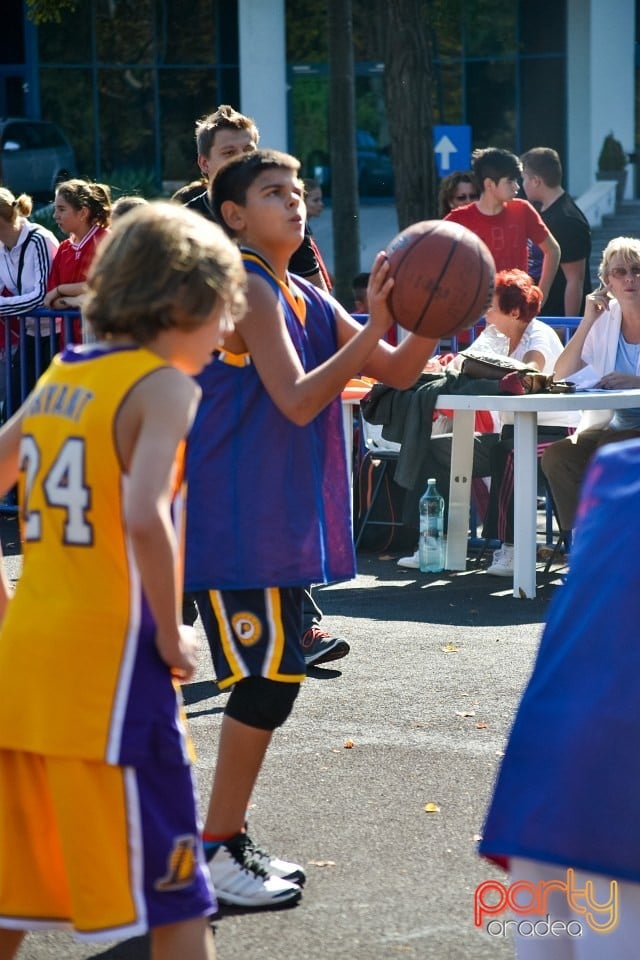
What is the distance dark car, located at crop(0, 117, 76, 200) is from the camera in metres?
27.9

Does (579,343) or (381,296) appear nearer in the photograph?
(381,296)

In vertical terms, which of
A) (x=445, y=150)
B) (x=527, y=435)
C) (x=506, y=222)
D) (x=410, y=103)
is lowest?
(x=527, y=435)

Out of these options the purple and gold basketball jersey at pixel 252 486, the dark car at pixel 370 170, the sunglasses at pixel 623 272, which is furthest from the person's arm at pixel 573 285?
the dark car at pixel 370 170

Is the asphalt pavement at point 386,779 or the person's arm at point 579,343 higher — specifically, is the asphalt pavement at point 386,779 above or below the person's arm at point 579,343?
below

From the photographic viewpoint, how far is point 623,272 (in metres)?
8.23

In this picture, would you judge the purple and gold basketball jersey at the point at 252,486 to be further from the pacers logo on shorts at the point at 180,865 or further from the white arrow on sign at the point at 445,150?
the white arrow on sign at the point at 445,150

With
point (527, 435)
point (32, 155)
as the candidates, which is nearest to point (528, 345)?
point (527, 435)

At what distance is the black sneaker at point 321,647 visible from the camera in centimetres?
623

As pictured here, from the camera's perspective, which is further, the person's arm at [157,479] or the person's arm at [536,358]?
the person's arm at [536,358]

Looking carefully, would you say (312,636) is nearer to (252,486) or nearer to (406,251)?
(252,486)

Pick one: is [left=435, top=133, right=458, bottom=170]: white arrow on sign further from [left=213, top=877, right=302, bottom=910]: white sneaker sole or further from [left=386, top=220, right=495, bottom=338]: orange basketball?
[left=213, top=877, right=302, bottom=910]: white sneaker sole

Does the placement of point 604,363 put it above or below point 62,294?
below

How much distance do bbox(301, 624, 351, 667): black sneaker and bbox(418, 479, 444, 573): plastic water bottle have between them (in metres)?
2.30

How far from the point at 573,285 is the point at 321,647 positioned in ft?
17.4
